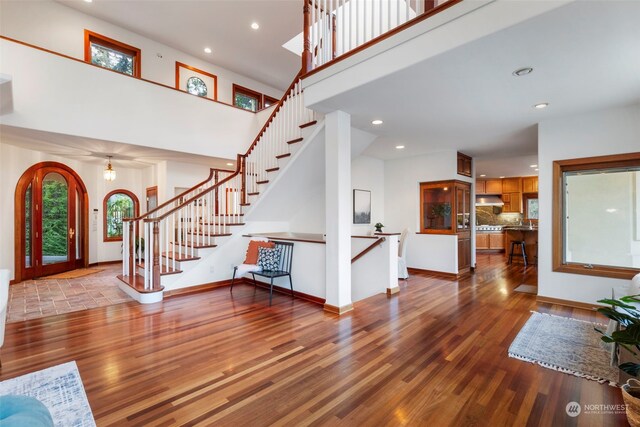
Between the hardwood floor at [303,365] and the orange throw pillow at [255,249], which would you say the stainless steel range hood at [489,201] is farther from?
the orange throw pillow at [255,249]

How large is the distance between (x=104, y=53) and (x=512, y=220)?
519 inches

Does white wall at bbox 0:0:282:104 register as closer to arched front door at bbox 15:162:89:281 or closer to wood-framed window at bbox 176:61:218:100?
wood-framed window at bbox 176:61:218:100

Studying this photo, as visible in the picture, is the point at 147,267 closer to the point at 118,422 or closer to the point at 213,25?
the point at 118,422

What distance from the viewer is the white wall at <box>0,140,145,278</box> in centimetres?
561

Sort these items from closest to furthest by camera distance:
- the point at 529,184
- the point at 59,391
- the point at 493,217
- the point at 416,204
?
the point at 59,391 → the point at 416,204 → the point at 529,184 → the point at 493,217

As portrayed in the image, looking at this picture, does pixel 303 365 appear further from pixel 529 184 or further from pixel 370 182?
pixel 529 184

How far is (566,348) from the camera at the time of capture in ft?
9.50

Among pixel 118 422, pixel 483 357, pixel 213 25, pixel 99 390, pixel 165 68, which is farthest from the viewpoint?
pixel 165 68

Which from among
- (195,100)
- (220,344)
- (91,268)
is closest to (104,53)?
Result: (195,100)

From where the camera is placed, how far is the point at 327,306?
4.03 meters

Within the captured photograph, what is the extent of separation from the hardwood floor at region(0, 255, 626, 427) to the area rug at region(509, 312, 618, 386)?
12 cm

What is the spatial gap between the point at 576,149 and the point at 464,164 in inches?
102

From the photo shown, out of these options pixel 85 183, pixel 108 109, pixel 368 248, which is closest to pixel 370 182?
pixel 368 248

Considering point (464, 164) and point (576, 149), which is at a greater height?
point (464, 164)
